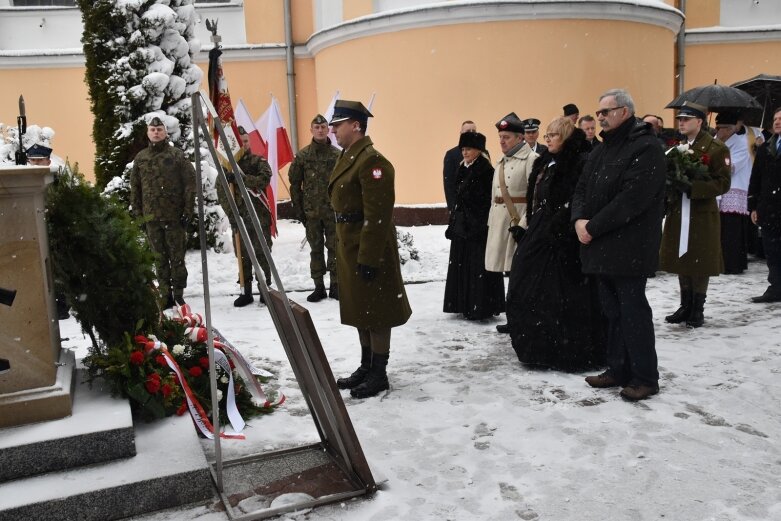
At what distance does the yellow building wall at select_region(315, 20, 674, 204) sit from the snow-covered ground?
6159 mm

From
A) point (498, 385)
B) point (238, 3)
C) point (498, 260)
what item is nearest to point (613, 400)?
point (498, 385)

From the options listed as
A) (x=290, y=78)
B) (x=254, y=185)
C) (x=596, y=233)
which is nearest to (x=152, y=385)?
(x=596, y=233)

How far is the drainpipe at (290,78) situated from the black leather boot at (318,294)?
7.88 meters

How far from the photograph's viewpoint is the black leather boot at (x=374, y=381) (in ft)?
15.6

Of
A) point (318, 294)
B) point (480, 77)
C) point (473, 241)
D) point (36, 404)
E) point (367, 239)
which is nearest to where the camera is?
point (36, 404)

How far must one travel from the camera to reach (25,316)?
347 cm

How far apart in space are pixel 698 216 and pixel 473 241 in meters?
2.00

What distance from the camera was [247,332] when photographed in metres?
6.59

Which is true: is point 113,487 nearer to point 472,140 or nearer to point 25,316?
point 25,316

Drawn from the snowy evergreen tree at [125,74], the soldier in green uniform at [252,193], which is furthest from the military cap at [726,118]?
the snowy evergreen tree at [125,74]

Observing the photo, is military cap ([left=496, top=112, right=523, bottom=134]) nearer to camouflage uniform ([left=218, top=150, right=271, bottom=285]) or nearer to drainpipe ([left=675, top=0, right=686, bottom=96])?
camouflage uniform ([left=218, top=150, right=271, bottom=285])

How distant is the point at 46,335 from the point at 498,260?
389 cm

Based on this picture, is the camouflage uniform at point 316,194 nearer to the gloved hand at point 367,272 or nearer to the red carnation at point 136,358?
the gloved hand at point 367,272

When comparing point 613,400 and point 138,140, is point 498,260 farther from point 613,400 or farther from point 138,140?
point 138,140
